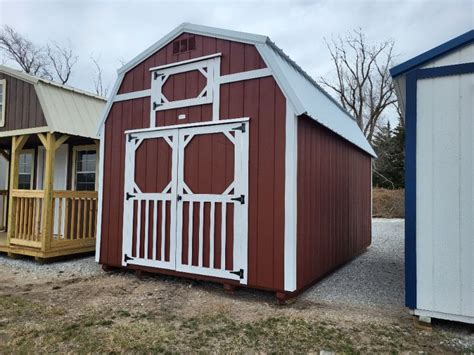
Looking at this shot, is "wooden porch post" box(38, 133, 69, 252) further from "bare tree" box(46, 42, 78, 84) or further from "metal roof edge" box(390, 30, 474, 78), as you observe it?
"bare tree" box(46, 42, 78, 84)

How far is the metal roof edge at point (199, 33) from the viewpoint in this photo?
168 inches

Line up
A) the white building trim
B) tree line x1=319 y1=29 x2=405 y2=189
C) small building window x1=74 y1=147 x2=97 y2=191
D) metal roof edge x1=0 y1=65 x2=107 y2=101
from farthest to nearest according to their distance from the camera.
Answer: tree line x1=319 y1=29 x2=405 y2=189 → small building window x1=74 y1=147 x2=97 y2=191 → metal roof edge x1=0 y1=65 x2=107 y2=101 → the white building trim

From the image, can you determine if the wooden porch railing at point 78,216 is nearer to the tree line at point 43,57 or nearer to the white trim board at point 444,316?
the white trim board at point 444,316

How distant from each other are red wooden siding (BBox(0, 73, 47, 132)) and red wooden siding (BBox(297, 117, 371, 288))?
4.61m

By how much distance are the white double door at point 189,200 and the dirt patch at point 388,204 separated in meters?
14.9

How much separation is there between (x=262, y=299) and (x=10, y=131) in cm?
567

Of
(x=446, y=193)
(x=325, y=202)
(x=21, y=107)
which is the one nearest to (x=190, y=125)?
(x=325, y=202)

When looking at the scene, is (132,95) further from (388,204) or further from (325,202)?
(388,204)

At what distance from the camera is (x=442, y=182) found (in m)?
3.29

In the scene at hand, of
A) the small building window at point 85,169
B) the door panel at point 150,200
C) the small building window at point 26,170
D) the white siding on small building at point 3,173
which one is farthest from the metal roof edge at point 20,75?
the white siding on small building at point 3,173

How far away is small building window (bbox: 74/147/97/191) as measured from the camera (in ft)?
24.4

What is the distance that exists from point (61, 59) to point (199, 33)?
2004cm

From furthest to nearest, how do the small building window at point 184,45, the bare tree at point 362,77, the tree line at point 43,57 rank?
the bare tree at point 362,77, the tree line at point 43,57, the small building window at point 184,45

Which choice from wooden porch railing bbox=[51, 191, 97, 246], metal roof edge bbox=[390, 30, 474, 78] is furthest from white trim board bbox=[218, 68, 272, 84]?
wooden porch railing bbox=[51, 191, 97, 246]
